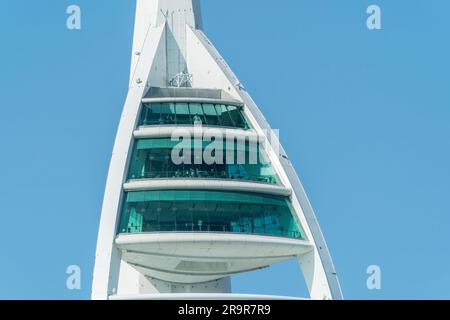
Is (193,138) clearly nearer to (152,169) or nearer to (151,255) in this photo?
(152,169)

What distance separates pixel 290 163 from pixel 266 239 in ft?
20.9

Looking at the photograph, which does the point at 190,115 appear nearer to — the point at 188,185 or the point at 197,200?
the point at 188,185

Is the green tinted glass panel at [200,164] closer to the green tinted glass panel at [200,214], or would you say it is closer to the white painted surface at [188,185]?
the white painted surface at [188,185]

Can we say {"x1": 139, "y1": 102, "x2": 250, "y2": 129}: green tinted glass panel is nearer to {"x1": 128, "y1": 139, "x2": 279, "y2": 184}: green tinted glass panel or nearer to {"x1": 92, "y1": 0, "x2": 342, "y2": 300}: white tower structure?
{"x1": 92, "y1": 0, "x2": 342, "y2": 300}: white tower structure

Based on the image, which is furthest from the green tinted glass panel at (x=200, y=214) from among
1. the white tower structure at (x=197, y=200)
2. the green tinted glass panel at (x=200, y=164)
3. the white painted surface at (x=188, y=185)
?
the green tinted glass panel at (x=200, y=164)

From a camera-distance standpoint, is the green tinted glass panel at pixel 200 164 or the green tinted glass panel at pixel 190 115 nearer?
the green tinted glass panel at pixel 200 164

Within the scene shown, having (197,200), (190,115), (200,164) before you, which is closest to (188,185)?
(197,200)

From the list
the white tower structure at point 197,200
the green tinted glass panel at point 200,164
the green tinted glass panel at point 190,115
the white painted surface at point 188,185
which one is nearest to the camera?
the white tower structure at point 197,200

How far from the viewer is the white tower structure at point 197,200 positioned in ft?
205

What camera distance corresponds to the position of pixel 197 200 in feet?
208

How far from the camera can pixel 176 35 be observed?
74.9 meters
